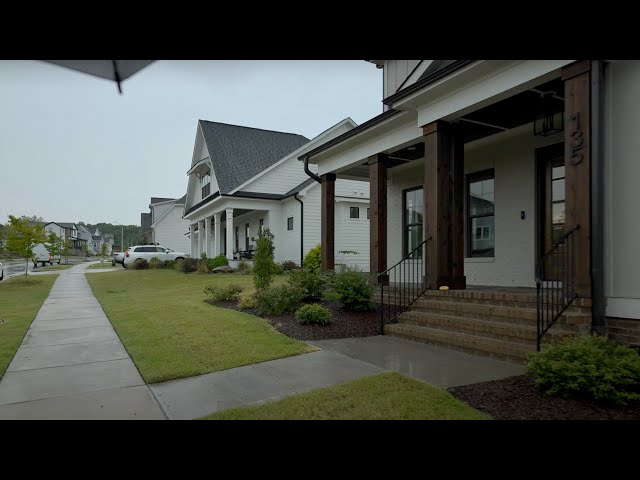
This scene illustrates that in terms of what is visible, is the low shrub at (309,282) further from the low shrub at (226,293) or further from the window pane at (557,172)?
the window pane at (557,172)

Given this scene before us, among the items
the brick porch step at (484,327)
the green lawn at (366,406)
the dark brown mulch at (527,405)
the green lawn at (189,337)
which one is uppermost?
the brick porch step at (484,327)

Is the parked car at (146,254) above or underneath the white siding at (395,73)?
underneath

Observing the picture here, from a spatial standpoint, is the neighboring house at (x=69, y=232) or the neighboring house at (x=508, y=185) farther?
the neighboring house at (x=69, y=232)

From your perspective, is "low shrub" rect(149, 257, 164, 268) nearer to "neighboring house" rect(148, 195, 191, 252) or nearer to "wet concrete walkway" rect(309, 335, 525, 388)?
"neighboring house" rect(148, 195, 191, 252)

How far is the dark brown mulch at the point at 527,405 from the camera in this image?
3330 mm

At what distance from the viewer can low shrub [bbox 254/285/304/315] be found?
320 inches

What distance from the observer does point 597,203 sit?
16.0 feet

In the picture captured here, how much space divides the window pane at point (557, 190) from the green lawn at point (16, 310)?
28.1 ft

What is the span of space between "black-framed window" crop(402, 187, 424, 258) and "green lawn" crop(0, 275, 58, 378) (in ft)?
27.0

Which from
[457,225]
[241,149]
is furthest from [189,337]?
[241,149]

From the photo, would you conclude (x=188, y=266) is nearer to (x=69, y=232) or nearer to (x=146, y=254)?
(x=146, y=254)

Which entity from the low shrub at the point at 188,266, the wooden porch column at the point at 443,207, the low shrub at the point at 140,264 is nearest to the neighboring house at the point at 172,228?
the low shrub at the point at 140,264

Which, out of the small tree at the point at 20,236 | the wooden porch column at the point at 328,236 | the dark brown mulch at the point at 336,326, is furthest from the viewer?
the small tree at the point at 20,236

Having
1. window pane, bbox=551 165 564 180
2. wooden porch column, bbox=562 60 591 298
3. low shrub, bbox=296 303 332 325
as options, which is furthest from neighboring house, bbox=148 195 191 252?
wooden porch column, bbox=562 60 591 298
